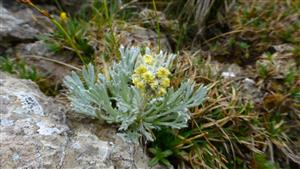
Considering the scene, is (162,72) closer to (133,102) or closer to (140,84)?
(140,84)

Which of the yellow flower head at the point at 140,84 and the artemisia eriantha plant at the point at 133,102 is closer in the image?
the yellow flower head at the point at 140,84

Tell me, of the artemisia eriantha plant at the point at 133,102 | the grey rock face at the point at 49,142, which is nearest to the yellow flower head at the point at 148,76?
the artemisia eriantha plant at the point at 133,102

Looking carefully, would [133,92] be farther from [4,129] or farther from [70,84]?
[4,129]

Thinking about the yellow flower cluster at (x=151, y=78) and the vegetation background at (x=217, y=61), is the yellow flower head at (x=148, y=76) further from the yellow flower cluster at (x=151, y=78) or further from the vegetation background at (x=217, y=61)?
the vegetation background at (x=217, y=61)

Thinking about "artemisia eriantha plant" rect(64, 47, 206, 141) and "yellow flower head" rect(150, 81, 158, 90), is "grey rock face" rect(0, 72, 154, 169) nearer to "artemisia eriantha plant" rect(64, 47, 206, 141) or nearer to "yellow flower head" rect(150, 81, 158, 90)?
"artemisia eriantha plant" rect(64, 47, 206, 141)

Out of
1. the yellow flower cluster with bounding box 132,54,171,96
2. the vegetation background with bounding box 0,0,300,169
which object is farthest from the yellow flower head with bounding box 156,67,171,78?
the vegetation background with bounding box 0,0,300,169

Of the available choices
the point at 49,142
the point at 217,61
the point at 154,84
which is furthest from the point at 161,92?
the point at 217,61
